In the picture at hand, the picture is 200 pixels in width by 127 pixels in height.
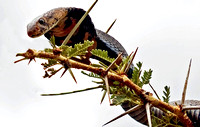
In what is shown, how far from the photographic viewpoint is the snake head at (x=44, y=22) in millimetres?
3332

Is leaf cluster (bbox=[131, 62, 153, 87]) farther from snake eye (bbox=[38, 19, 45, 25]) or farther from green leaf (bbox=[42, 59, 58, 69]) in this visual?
snake eye (bbox=[38, 19, 45, 25])

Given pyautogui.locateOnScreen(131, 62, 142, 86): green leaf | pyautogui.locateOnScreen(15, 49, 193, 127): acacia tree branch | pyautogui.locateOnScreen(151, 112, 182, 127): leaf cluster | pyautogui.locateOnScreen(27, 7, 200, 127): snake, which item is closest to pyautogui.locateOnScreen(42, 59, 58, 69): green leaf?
pyautogui.locateOnScreen(15, 49, 193, 127): acacia tree branch

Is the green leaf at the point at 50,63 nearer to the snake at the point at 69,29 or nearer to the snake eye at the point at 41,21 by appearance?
the snake at the point at 69,29

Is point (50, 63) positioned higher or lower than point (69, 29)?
higher

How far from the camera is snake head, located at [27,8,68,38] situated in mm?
3332

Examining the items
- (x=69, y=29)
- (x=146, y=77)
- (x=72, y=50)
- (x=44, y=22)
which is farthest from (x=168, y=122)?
(x=69, y=29)

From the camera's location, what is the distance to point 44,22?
3666mm

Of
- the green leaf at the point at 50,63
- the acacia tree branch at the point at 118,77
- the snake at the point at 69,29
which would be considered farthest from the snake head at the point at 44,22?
the acacia tree branch at the point at 118,77

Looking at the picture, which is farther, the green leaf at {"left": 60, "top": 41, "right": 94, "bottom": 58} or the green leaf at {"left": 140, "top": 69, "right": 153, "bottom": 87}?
the green leaf at {"left": 140, "top": 69, "right": 153, "bottom": 87}

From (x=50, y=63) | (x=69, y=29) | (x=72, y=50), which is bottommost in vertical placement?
(x=69, y=29)

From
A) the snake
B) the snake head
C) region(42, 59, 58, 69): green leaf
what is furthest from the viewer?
the snake

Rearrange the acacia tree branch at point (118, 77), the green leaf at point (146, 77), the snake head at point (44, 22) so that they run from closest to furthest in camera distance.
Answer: the acacia tree branch at point (118, 77) < the green leaf at point (146, 77) < the snake head at point (44, 22)

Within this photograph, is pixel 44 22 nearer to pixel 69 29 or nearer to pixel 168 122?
pixel 69 29

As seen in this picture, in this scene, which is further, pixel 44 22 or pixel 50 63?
pixel 44 22
